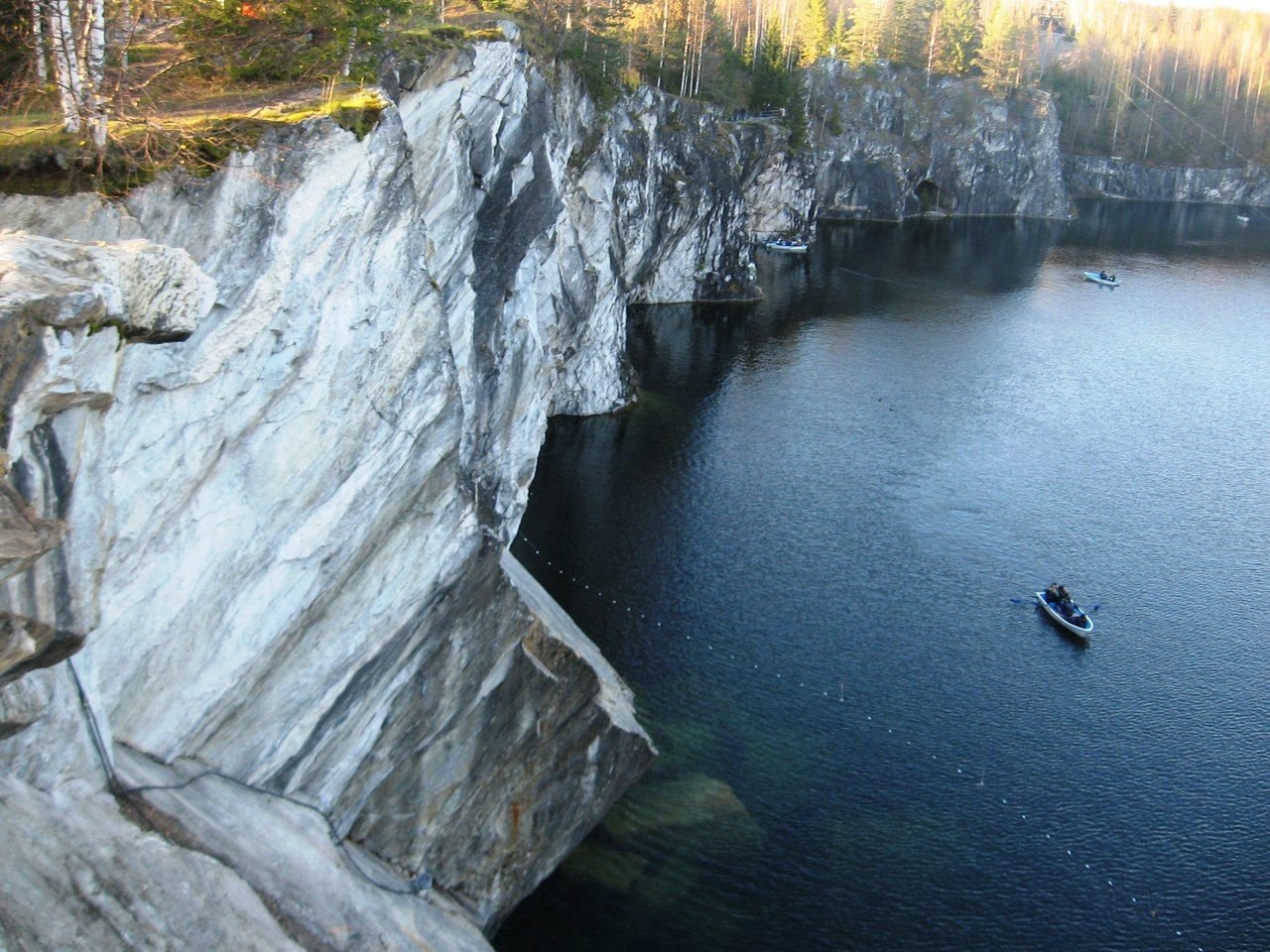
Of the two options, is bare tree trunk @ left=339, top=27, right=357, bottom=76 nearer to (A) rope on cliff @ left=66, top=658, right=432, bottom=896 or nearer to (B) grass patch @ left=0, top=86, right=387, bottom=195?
(B) grass patch @ left=0, top=86, right=387, bottom=195

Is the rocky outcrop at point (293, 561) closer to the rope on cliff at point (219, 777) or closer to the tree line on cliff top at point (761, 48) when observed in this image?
the rope on cliff at point (219, 777)

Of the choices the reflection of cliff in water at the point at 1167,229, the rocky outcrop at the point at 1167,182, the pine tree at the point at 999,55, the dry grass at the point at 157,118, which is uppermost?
the pine tree at the point at 999,55

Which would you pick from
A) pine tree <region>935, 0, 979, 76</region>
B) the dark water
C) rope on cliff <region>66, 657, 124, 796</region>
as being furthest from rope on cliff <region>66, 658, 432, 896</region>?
pine tree <region>935, 0, 979, 76</region>

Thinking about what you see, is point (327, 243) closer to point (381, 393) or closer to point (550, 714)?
point (381, 393)

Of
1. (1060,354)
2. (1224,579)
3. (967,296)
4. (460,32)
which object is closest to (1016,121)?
(967,296)

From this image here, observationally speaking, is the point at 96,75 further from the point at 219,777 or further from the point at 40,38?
the point at 219,777

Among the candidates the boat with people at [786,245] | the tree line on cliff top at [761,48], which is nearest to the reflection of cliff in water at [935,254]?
the boat with people at [786,245]

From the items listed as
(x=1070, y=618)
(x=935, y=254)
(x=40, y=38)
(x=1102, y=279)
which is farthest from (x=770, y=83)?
(x=40, y=38)
